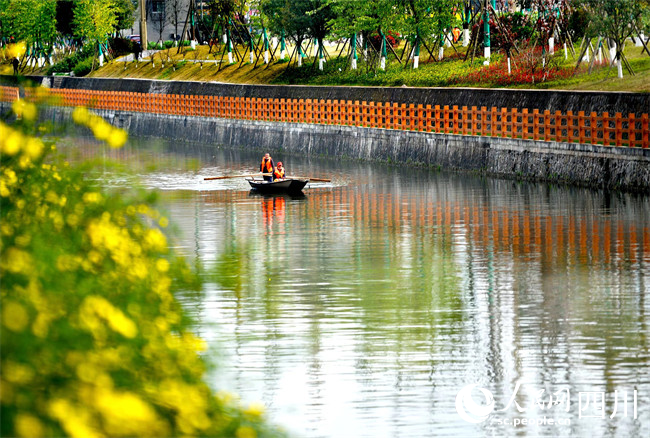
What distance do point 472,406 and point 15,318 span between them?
7.82 m

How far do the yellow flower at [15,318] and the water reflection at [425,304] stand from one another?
4089mm

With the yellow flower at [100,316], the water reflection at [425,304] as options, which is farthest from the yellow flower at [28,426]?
the water reflection at [425,304]

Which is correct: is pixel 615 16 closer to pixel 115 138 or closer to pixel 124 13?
pixel 115 138

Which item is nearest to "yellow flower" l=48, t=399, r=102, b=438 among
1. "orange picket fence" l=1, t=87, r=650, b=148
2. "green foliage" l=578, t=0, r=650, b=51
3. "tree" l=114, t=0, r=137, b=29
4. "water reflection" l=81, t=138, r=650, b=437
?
"water reflection" l=81, t=138, r=650, b=437

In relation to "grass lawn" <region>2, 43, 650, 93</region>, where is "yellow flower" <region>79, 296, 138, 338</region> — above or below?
below

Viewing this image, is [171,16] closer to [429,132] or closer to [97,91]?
[97,91]

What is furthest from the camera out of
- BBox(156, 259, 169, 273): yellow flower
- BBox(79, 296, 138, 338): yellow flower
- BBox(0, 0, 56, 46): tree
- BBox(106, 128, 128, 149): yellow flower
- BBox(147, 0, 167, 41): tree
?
BBox(147, 0, 167, 41): tree

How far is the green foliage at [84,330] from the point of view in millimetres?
6316

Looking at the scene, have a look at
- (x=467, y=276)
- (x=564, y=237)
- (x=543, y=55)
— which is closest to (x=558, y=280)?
(x=467, y=276)

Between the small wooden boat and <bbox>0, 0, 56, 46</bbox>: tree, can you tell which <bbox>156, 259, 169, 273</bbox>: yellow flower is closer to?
the small wooden boat

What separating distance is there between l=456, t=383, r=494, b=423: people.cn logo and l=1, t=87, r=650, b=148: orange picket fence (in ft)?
50.2

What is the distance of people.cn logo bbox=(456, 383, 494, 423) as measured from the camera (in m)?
13.2

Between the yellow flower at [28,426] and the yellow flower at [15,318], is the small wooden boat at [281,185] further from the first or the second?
the yellow flower at [28,426]

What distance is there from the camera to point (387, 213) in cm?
3228
